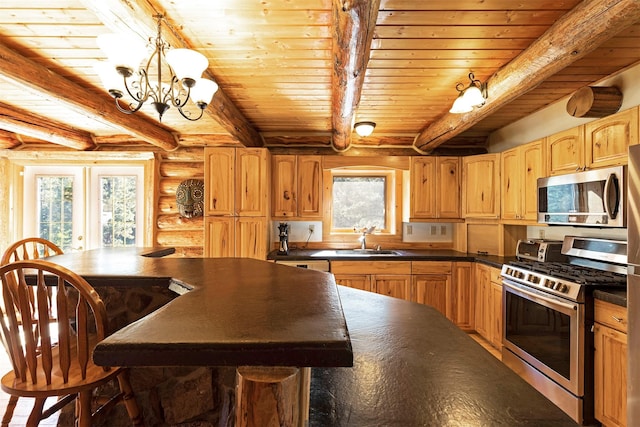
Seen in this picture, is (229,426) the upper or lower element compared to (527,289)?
lower

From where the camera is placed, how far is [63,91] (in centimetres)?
239

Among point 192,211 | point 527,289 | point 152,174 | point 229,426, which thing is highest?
point 152,174

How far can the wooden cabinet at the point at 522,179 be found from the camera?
9.47 feet

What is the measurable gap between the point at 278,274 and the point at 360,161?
2.85 metres

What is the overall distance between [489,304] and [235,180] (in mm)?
2995

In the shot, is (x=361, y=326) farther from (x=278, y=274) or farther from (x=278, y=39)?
(x=278, y=39)

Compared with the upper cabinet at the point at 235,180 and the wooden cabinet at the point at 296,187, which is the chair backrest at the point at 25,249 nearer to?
the upper cabinet at the point at 235,180

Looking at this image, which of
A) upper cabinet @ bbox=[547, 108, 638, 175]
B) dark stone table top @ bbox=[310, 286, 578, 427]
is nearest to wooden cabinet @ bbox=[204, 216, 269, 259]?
dark stone table top @ bbox=[310, 286, 578, 427]

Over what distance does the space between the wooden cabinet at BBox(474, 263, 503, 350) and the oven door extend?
230 mm

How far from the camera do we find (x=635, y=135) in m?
1.99

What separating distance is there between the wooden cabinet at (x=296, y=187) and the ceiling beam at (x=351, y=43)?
54.6 inches

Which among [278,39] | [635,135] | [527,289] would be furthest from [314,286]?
[635,135]

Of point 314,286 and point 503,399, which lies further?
point 314,286

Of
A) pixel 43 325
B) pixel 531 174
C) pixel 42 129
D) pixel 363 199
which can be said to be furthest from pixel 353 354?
pixel 42 129
